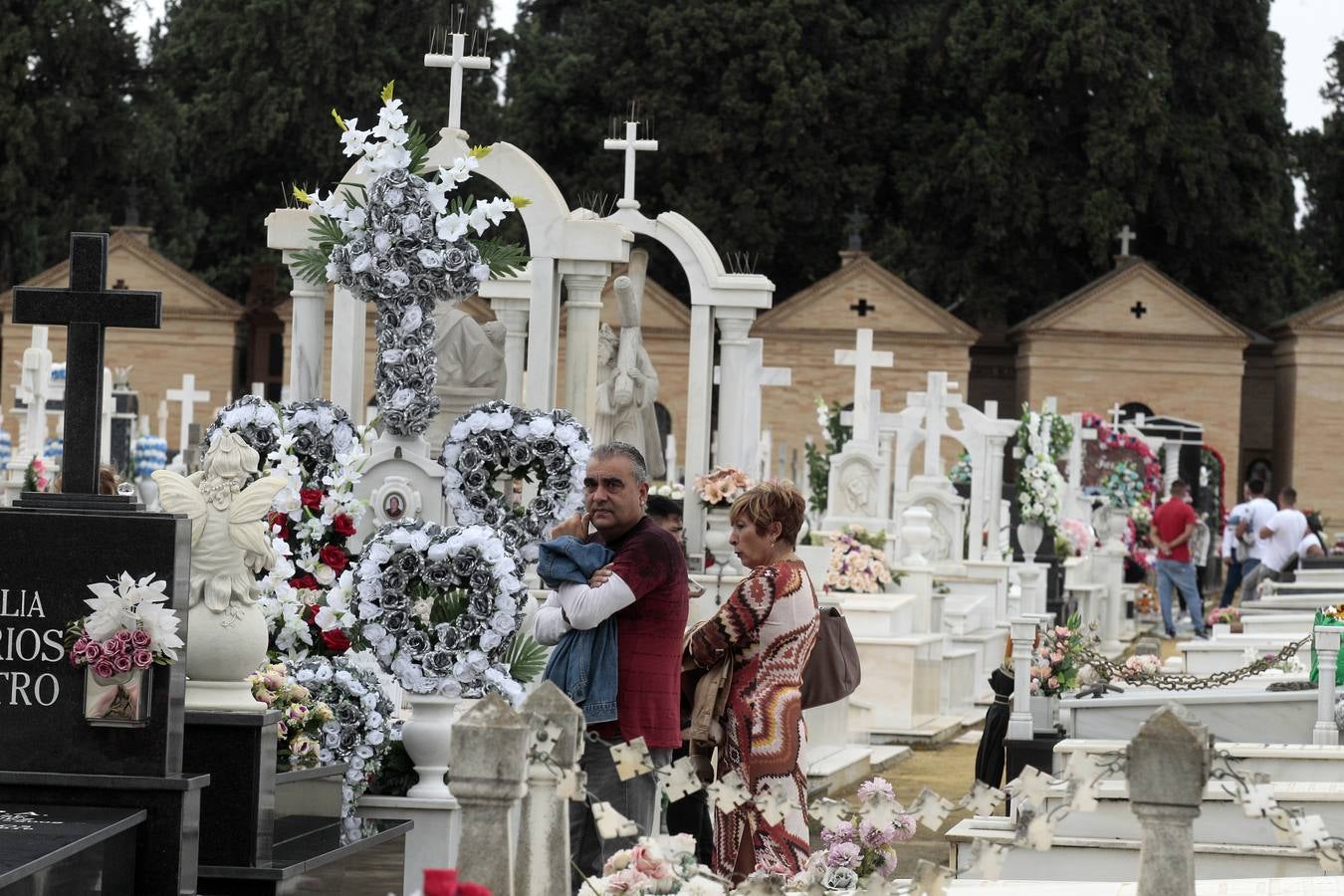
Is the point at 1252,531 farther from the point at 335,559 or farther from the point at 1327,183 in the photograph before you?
the point at 1327,183

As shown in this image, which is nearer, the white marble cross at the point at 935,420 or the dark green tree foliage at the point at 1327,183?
the white marble cross at the point at 935,420

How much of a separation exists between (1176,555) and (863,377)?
4520 mm

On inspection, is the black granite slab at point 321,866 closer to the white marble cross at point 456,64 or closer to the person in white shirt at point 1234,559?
the white marble cross at point 456,64

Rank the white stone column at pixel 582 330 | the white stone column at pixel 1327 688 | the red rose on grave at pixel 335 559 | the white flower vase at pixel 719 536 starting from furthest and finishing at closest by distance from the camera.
Result: the white flower vase at pixel 719 536 < the white stone column at pixel 582 330 < the white stone column at pixel 1327 688 < the red rose on grave at pixel 335 559

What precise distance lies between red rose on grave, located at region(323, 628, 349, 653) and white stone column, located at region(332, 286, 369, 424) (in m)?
4.64

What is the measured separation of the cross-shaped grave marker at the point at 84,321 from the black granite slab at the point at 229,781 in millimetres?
797

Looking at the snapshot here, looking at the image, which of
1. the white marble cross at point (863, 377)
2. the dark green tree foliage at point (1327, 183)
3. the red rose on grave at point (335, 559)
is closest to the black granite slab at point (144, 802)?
the red rose on grave at point (335, 559)

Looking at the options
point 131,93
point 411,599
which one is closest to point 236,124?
point 131,93

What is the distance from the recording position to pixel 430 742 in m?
7.72

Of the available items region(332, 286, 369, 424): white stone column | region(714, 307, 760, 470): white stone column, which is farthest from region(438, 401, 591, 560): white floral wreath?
region(714, 307, 760, 470): white stone column

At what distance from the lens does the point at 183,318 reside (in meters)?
42.5

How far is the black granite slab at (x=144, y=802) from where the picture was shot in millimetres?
5832

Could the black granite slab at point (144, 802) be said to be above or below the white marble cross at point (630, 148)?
below

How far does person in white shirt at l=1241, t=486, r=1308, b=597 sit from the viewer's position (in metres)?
24.0
